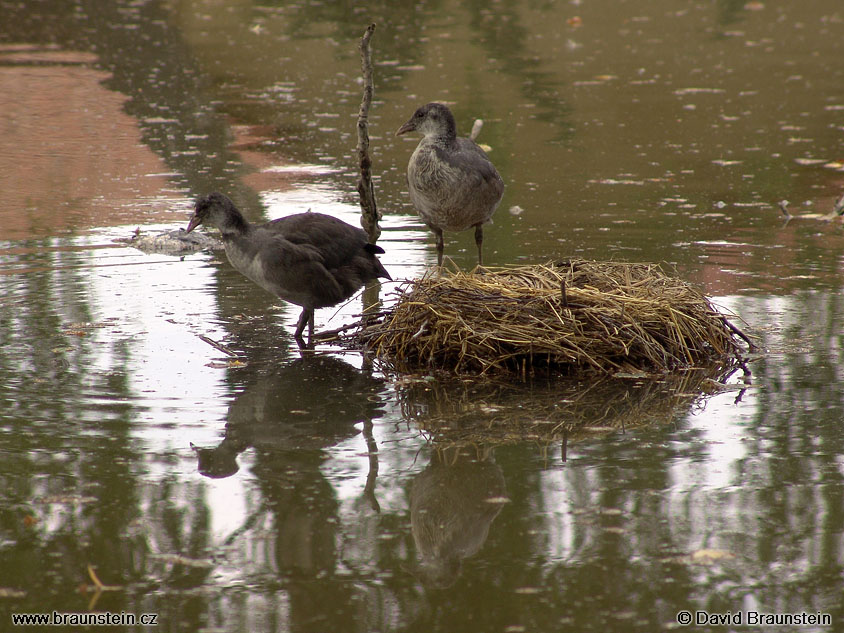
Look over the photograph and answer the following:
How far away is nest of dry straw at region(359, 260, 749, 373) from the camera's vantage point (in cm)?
622

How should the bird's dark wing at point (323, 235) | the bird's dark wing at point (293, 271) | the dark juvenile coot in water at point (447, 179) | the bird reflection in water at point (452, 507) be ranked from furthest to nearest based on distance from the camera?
the dark juvenile coot in water at point (447, 179)
the bird's dark wing at point (323, 235)
the bird's dark wing at point (293, 271)
the bird reflection in water at point (452, 507)

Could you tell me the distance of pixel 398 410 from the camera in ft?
18.8

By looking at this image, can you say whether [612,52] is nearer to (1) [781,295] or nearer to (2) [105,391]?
(1) [781,295]

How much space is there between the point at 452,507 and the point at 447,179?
158 inches

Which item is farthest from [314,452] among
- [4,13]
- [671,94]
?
[4,13]

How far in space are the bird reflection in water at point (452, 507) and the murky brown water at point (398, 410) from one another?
17mm

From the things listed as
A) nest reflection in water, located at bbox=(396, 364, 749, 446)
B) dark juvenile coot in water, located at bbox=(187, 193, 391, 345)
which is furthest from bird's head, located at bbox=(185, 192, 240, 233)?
nest reflection in water, located at bbox=(396, 364, 749, 446)

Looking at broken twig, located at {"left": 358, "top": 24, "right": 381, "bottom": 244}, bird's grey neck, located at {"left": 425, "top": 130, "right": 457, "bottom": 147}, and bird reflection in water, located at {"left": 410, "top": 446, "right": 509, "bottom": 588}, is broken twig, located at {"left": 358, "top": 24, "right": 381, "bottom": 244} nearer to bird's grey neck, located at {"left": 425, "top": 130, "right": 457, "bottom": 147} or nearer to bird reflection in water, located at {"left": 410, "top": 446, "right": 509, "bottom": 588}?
bird's grey neck, located at {"left": 425, "top": 130, "right": 457, "bottom": 147}

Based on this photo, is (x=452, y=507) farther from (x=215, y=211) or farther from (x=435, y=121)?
(x=435, y=121)

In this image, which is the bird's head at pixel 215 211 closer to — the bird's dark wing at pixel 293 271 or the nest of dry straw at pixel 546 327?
the bird's dark wing at pixel 293 271

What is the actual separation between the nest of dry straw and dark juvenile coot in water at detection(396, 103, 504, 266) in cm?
155

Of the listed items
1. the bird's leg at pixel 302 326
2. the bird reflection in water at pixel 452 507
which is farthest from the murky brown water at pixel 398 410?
the bird's leg at pixel 302 326

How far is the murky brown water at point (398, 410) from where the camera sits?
3.91m

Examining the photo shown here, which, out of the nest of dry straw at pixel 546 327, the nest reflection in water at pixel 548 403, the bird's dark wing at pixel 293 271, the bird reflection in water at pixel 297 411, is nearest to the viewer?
the bird reflection in water at pixel 297 411
